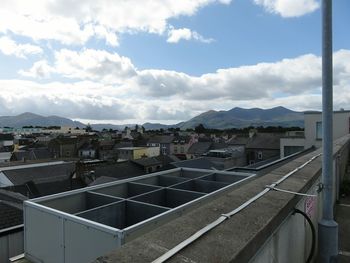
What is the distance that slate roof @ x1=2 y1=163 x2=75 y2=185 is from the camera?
32.3m

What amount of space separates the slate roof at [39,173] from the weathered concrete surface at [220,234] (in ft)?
101

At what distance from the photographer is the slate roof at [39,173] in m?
32.3

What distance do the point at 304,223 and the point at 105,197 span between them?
3729mm

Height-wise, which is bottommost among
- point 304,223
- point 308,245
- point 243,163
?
point 243,163

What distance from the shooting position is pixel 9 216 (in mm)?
12039

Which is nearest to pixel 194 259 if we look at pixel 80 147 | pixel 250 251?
pixel 250 251

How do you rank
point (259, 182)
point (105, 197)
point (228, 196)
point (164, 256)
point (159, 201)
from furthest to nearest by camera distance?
point (159, 201) → point (105, 197) → point (259, 182) → point (228, 196) → point (164, 256)

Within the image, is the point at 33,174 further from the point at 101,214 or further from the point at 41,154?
the point at 101,214

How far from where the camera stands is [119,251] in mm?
1979

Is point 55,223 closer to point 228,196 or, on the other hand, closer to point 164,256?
point 228,196

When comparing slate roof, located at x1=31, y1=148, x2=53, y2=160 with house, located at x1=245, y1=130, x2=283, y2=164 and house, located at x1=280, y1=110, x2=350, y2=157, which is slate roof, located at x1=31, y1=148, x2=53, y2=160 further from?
house, located at x1=280, y1=110, x2=350, y2=157

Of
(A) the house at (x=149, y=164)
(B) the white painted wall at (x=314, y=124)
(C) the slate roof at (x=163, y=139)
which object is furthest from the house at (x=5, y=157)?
(B) the white painted wall at (x=314, y=124)

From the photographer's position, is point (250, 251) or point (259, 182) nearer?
point (250, 251)

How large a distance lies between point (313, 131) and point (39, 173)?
29.9 meters
